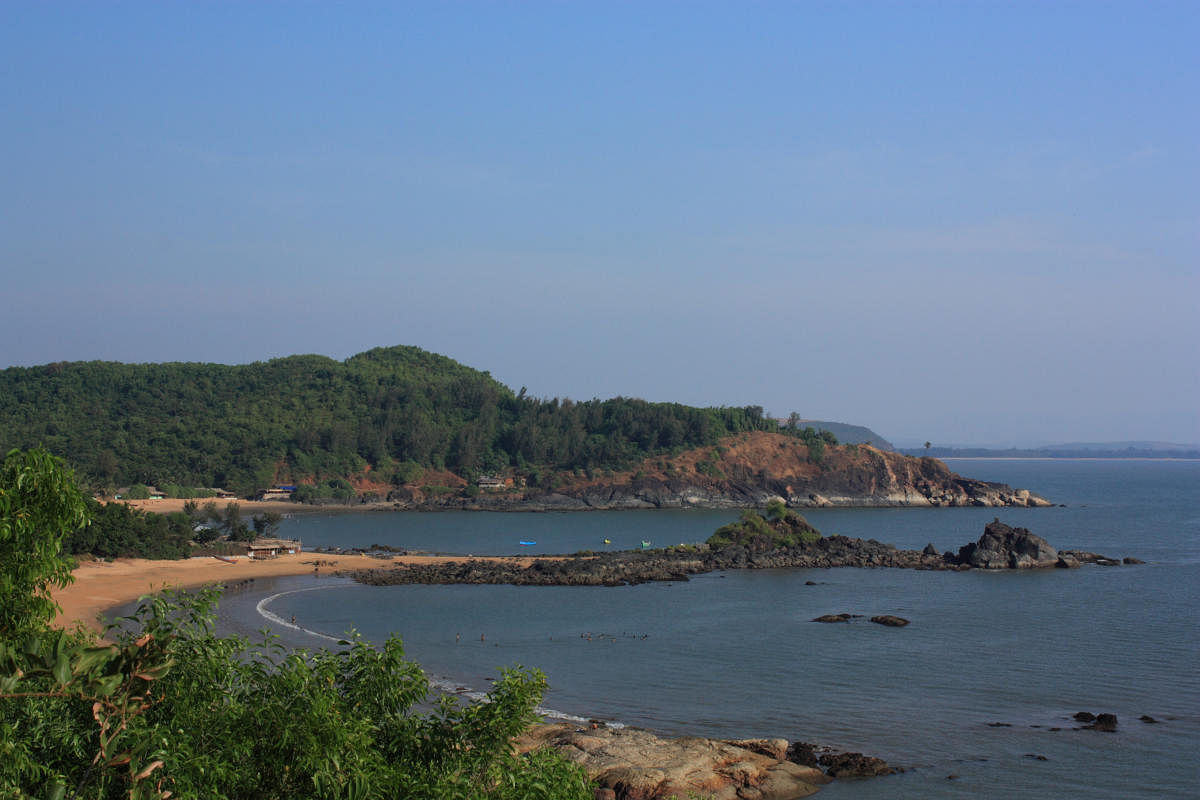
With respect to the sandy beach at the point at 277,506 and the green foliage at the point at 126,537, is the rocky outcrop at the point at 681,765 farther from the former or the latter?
the sandy beach at the point at 277,506

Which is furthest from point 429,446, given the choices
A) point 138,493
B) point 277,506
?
point 138,493

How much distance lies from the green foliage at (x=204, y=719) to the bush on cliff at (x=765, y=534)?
53581mm

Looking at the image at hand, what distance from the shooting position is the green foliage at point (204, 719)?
261 inches

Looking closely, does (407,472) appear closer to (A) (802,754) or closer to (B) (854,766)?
(A) (802,754)

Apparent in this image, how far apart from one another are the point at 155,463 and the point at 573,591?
276 ft

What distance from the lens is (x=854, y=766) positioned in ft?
66.5

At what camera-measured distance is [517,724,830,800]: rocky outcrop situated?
1828 cm

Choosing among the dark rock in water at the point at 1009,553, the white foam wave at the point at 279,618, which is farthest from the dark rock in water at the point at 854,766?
the dark rock in water at the point at 1009,553

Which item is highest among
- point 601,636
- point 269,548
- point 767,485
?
point 767,485

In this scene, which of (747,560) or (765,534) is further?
(765,534)

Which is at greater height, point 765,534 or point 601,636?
point 765,534

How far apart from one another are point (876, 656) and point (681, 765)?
50.8 ft

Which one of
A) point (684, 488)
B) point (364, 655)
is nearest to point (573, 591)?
point (364, 655)

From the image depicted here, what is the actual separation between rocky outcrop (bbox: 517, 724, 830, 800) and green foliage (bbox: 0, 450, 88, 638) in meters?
12.3
